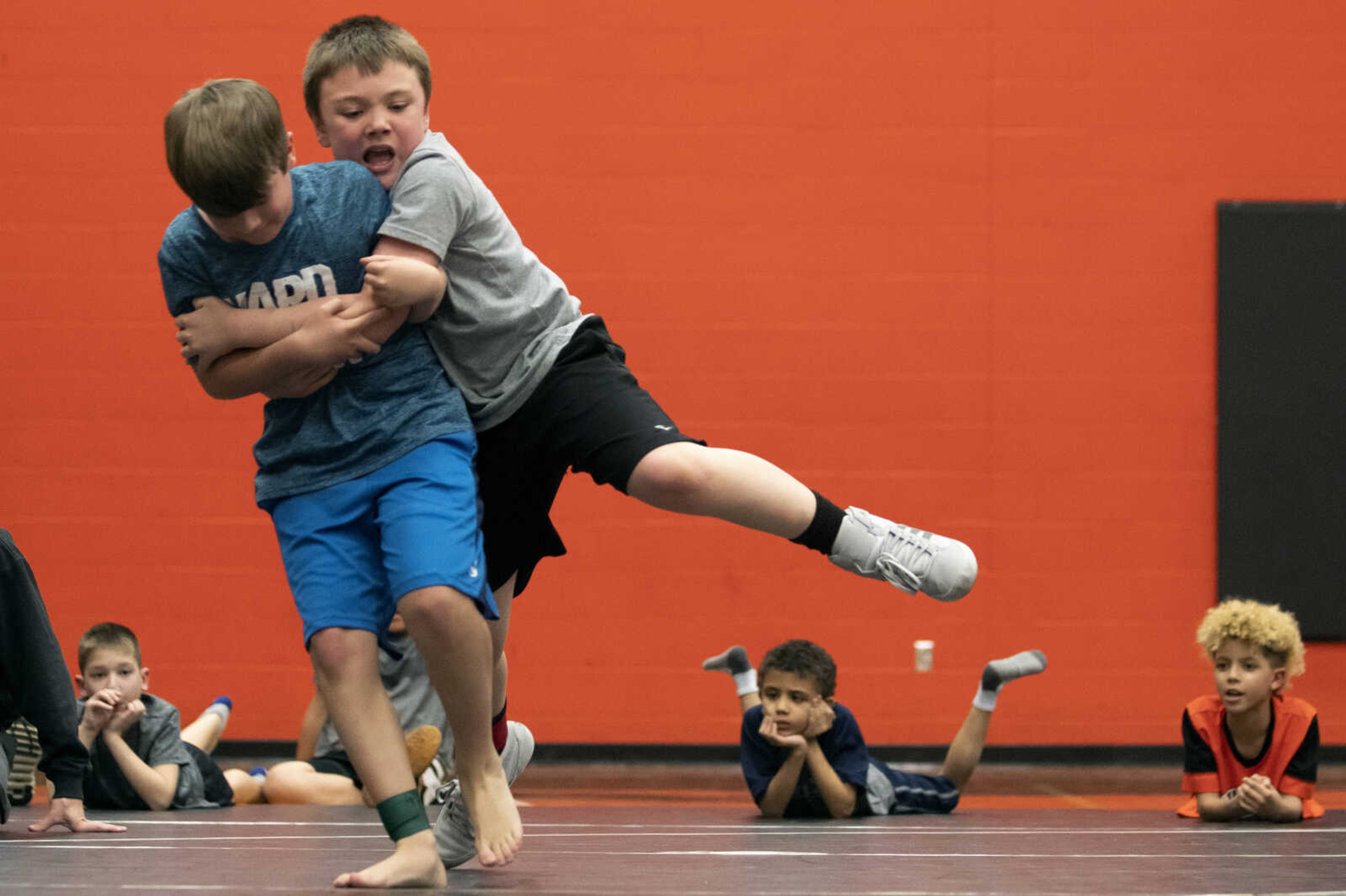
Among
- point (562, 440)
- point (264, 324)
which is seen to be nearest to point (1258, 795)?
point (562, 440)

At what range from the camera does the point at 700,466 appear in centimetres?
212

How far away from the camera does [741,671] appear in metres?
4.37

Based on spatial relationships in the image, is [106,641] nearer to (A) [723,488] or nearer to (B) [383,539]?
(B) [383,539]

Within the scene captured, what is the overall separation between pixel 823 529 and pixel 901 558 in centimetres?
13

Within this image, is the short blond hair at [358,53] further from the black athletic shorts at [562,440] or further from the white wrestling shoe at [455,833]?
the white wrestling shoe at [455,833]

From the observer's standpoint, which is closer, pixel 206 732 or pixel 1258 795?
pixel 1258 795

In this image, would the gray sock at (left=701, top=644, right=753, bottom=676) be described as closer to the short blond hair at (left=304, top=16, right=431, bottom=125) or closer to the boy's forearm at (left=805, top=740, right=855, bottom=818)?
the boy's forearm at (left=805, top=740, right=855, bottom=818)

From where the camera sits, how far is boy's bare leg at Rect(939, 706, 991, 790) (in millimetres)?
4172

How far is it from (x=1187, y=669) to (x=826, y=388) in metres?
1.63

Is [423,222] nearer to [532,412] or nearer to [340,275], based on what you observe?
[340,275]

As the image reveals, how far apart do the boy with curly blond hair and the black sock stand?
1.78 m

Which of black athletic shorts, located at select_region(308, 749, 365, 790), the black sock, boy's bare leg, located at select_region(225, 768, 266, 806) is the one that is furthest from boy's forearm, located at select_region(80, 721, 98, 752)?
the black sock

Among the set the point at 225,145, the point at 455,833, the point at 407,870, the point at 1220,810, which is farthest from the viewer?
the point at 1220,810

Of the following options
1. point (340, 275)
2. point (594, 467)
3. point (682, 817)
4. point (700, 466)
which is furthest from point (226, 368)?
point (682, 817)
